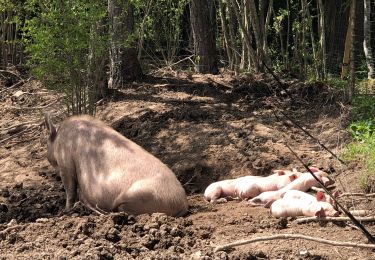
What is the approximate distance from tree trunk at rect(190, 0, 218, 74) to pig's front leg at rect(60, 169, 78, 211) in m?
4.93

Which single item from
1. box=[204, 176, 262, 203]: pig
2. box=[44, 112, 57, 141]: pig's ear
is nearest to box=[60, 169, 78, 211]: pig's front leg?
box=[44, 112, 57, 141]: pig's ear

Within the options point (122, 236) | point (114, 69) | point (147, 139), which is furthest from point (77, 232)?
point (114, 69)

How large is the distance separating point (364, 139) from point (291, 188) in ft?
4.76

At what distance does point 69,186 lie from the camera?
307 inches

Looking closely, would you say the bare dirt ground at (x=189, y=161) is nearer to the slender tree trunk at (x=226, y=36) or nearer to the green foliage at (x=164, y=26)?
the slender tree trunk at (x=226, y=36)

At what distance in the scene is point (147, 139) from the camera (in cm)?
953

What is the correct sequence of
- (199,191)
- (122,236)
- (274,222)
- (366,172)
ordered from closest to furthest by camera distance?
1. (122,236)
2. (274,222)
3. (366,172)
4. (199,191)

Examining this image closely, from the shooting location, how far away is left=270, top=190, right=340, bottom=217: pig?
6.21 m

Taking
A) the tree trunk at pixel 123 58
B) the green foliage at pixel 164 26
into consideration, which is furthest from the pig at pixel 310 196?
the green foliage at pixel 164 26

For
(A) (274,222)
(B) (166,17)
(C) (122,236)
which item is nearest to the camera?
(C) (122,236)

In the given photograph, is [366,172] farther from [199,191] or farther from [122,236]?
[122,236]

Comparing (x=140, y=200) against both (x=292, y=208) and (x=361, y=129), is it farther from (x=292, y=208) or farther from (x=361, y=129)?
(x=361, y=129)

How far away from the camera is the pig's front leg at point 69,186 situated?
305 inches

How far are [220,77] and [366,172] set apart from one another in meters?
4.83
